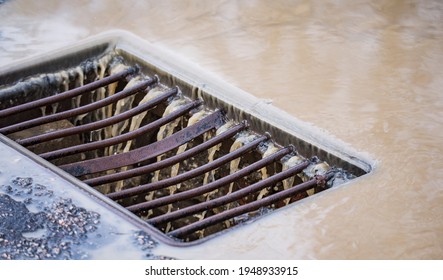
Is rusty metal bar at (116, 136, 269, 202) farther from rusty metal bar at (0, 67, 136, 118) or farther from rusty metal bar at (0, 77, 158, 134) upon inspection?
rusty metal bar at (0, 67, 136, 118)

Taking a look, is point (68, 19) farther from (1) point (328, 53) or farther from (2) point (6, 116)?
(1) point (328, 53)

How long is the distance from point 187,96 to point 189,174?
55 centimetres

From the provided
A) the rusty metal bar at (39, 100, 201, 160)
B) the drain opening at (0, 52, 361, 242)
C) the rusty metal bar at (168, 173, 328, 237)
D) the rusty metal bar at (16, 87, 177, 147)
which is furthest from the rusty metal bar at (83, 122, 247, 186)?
the rusty metal bar at (168, 173, 328, 237)

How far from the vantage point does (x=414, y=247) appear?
2402 millimetres

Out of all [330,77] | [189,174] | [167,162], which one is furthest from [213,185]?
[330,77]

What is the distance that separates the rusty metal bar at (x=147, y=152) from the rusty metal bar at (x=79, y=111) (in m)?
0.25

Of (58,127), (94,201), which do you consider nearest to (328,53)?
(58,127)

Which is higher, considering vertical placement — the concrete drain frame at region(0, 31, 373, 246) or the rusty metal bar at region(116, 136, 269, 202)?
the concrete drain frame at region(0, 31, 373, 246)

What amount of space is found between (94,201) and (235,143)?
68 cm

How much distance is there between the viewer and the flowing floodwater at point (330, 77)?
244 cm

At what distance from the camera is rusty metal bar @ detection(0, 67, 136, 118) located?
10.4 feet

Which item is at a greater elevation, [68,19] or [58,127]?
[68,19]
